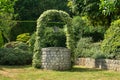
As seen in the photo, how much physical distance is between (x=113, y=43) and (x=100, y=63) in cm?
134

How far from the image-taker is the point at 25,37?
32469mm

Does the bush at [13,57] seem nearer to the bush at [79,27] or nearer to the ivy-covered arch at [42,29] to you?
the ivy-covered arch at [42,29]

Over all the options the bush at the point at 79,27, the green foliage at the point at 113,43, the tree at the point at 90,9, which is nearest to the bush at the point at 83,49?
the green foliage at the point at 113,43

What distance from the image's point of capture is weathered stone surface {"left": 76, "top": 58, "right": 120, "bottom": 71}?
1628 cm

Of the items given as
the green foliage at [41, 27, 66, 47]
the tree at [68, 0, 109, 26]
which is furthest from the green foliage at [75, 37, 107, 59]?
the tree at [68, 0, 109, 26]

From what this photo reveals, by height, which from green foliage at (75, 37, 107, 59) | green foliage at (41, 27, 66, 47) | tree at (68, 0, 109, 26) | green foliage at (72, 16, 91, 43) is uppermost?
tree at (68, 0, 109, 26)

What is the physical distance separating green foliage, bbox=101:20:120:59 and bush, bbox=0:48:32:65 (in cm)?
506

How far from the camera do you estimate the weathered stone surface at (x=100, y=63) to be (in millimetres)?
16281

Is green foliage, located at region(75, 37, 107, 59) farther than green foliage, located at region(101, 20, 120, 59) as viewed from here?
Yes

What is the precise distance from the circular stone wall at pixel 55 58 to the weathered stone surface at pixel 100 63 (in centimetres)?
A: 198

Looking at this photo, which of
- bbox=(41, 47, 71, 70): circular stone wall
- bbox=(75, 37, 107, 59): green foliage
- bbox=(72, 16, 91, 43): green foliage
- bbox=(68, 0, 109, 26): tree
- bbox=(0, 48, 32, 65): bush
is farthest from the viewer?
bbox=(72, 16, 91, 43): green foliage

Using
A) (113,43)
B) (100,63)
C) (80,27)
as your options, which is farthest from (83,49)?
(80,27)

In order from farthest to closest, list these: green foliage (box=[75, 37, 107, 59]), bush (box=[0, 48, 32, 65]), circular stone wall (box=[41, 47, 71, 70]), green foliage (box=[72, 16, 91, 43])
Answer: green foliage (box=[72, 16, 91, 43]), bush (box=[0, 48, 32, 65]), green foliage (box=[75, 37, 107, 59]), circular stone wall (box=[41, 47, 71, 70])

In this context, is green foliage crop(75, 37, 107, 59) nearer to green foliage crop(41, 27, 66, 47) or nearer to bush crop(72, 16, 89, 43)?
green foliage crop(41, 27, 66, 47)
